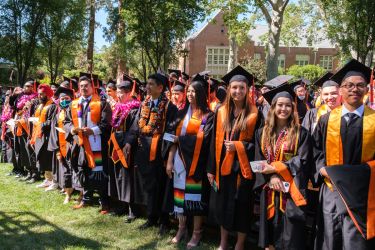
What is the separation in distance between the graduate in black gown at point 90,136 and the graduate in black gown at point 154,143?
992 millimetres

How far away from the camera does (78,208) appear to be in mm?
6340

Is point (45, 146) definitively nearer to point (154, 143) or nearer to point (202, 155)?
point (154, 143)

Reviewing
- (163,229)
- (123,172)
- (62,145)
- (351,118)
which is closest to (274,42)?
(62,145)

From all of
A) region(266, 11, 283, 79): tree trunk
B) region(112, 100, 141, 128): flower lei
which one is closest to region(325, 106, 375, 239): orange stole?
region(112, 100, 141, 128): flower lei

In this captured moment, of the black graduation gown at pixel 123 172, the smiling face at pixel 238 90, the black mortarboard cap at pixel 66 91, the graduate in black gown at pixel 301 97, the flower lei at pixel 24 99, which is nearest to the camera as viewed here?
the smiling face at pixel 238 90

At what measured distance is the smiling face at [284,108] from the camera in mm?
3807

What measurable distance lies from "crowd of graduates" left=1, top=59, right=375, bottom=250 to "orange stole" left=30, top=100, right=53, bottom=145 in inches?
1.0

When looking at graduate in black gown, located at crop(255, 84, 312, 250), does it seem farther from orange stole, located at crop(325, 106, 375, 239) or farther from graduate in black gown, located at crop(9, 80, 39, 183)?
graduate in black gown, located at crop(9, 80, 39, 183)

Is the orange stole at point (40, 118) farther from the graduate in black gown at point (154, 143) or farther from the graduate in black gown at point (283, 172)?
the graduate in black gown at point (283, 172)

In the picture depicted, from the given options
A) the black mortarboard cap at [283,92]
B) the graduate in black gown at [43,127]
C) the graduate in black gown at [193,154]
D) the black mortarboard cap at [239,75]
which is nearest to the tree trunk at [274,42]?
the graduate in black gown at [43,127]

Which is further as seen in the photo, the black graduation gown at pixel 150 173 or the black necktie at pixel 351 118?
the black graduation gown at pixel 150 173

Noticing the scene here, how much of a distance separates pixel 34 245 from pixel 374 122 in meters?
4.15

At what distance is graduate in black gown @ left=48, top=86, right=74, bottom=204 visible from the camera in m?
6.66

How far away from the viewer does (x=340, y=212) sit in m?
3.32
